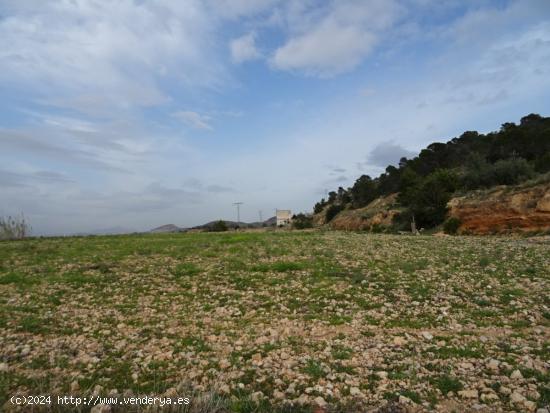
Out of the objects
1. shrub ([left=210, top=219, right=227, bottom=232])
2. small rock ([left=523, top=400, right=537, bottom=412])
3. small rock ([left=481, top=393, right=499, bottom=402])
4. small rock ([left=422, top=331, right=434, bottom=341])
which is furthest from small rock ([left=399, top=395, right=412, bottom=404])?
shrub ([left=210, top=219, right=227, bottom=232])

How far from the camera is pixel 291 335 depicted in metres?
7.84

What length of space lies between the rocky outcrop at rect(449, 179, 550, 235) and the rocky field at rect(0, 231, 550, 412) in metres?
20.3

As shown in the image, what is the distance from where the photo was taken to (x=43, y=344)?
7.72 meters

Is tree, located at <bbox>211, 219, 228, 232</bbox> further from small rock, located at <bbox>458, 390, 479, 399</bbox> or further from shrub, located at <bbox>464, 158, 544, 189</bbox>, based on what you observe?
small rock, located at <bbox>458, 390, 479, 399</bbox>

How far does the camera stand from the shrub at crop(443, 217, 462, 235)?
3779cm

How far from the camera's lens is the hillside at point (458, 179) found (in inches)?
1662

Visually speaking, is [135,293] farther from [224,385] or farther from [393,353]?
[393,353]

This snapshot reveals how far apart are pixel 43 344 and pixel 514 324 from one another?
31.6 ft

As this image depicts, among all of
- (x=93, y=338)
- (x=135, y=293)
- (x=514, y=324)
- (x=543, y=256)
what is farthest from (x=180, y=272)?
(x=543, y=256)

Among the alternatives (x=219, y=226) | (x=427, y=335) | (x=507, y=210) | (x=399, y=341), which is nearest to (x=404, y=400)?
(x=399, y=341)

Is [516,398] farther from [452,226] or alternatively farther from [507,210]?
[452,226]

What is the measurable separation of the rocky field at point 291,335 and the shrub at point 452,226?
23.8 metres

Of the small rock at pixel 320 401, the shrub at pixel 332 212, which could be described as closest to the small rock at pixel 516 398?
the small rock at pixel 320 401

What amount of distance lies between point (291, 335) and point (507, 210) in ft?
109
